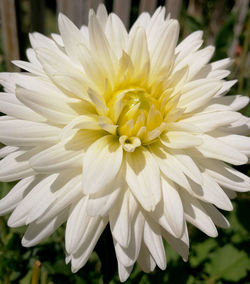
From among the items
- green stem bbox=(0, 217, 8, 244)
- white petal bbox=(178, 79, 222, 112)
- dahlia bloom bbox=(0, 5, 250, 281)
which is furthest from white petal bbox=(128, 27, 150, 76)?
green stem bbox=(0, 217, 8, 244)

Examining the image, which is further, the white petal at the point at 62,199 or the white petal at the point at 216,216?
the white petal at the point at 216,216

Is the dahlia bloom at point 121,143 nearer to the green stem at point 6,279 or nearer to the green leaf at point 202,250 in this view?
the green stem at point 6,279

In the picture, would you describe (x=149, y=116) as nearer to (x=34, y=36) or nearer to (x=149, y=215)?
(x=149, y=215)

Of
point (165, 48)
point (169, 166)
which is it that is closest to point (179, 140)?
point (169, 166)

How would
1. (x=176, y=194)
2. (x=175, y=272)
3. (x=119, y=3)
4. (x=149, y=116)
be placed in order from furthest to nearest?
(x=119, y=3), (x=175, y=272), (x=149, y=116), (x=176, y=194)

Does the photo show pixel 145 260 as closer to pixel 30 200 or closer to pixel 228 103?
pixel 30 200

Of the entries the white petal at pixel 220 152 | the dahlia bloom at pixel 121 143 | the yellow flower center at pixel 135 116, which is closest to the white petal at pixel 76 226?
the dahlia bloom at pixel 121 143

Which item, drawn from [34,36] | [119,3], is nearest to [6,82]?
[34,36]

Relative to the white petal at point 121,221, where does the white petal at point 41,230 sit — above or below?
below
